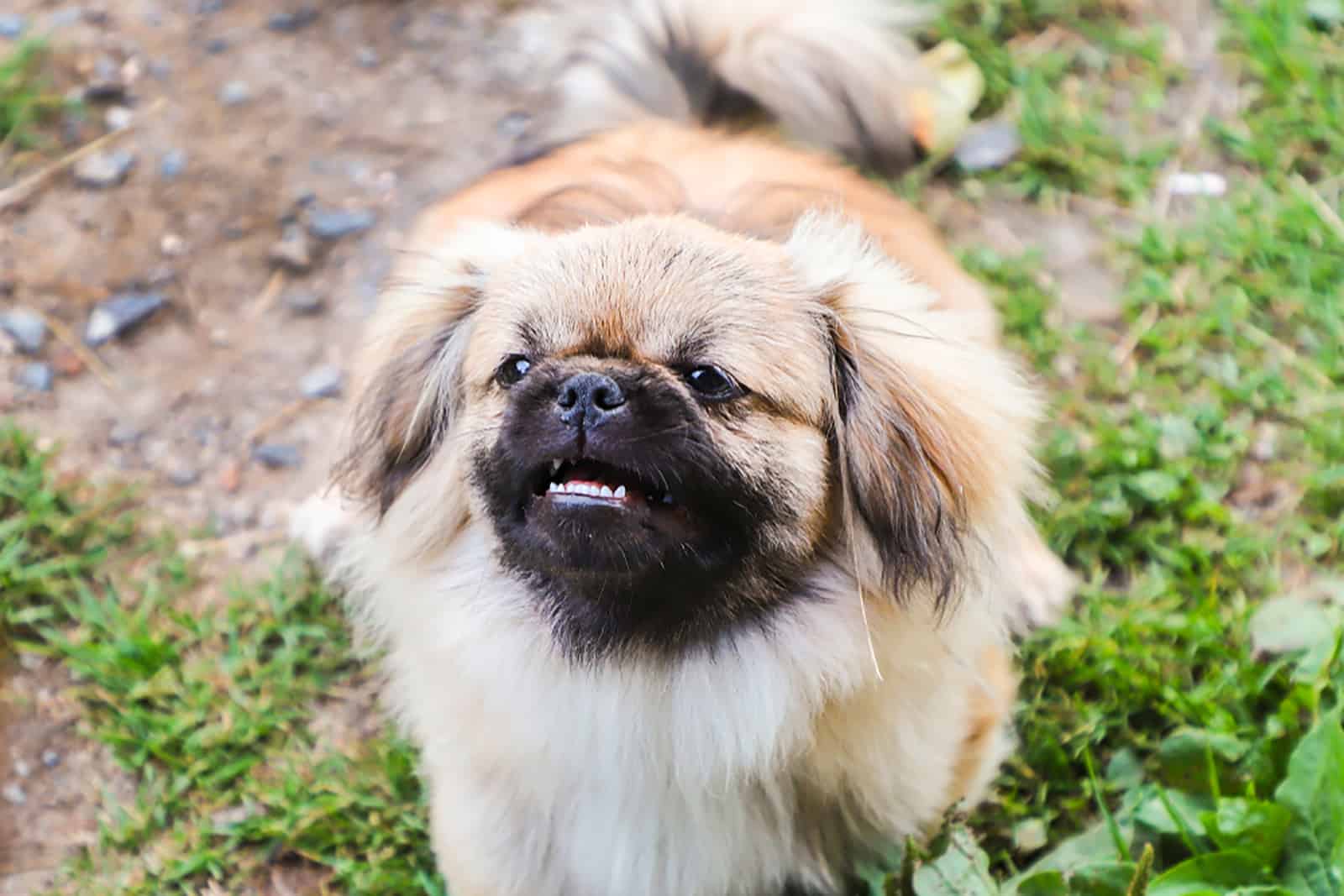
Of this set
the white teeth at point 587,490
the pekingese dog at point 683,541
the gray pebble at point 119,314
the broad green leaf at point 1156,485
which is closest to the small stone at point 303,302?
the gray pebble at point 119,314

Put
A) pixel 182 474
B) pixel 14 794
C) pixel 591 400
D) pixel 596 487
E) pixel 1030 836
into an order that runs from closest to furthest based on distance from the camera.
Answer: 1. pixel 591 400
2. pixel 596 487
3. pixel 1030 836
4. pixel 14 794
5. pixel 182 474

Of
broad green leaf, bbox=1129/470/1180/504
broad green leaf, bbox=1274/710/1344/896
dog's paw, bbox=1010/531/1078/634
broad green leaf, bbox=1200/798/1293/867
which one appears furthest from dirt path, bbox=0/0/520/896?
broad green leaf, bbox=1274/710/1344/896

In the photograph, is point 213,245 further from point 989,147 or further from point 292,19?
point 989,147

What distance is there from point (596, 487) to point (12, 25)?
3.43m

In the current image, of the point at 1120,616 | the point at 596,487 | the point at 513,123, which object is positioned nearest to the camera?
the point at 596,487

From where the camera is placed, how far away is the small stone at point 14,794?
3.07 metres

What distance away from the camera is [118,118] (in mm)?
4387

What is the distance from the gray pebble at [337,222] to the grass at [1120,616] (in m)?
1.08

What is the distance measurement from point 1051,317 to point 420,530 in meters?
2.14

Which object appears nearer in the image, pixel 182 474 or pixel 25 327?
pixel 182 474

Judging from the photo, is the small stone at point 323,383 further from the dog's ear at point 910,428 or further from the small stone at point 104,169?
the dog's ear at point 910,428

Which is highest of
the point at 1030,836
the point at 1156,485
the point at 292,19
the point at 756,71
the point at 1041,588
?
the point at 756,71

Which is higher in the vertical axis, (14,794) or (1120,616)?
(1120,616)

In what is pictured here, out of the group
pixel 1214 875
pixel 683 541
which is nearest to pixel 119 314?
pixel 683 541
